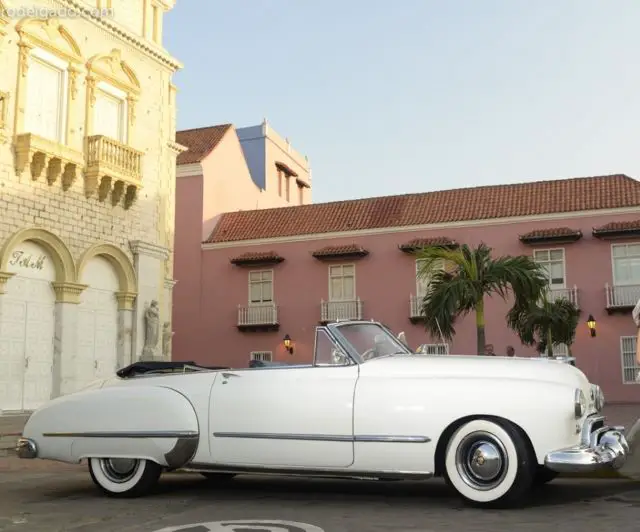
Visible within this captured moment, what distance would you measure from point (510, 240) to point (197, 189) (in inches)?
486

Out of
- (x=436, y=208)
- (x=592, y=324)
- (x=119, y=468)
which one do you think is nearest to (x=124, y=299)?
(x=436, y=208)

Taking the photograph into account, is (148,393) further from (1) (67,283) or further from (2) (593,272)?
(2) (593,272)

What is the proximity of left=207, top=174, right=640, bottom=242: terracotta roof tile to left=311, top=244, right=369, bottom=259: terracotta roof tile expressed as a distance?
2.74ft

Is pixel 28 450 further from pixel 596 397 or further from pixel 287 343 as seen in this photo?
pixel 287 343

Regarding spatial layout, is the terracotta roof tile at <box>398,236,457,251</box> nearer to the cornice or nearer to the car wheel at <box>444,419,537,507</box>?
the cornice

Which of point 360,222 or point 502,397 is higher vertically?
point 360,222

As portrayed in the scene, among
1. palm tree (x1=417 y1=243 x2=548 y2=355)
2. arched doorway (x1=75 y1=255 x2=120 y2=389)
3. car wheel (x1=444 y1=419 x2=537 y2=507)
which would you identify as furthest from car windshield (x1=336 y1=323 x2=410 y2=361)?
arched doorway (x1=75 y1=255 x2=120 y2=389)

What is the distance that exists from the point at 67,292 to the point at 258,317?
40.9ft

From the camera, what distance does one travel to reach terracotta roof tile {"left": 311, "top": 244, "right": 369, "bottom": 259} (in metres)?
28.5

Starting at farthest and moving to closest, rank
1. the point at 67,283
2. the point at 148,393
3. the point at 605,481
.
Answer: the point at 67,283 < the point at 605,481 < the point at 148,393

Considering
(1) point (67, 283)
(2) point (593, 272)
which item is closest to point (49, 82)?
(1) point (67, 283)

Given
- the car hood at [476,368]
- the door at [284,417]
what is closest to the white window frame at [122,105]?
the door at [284,417]

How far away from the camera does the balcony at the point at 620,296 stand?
2559 cm

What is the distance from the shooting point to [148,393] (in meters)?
6.46
